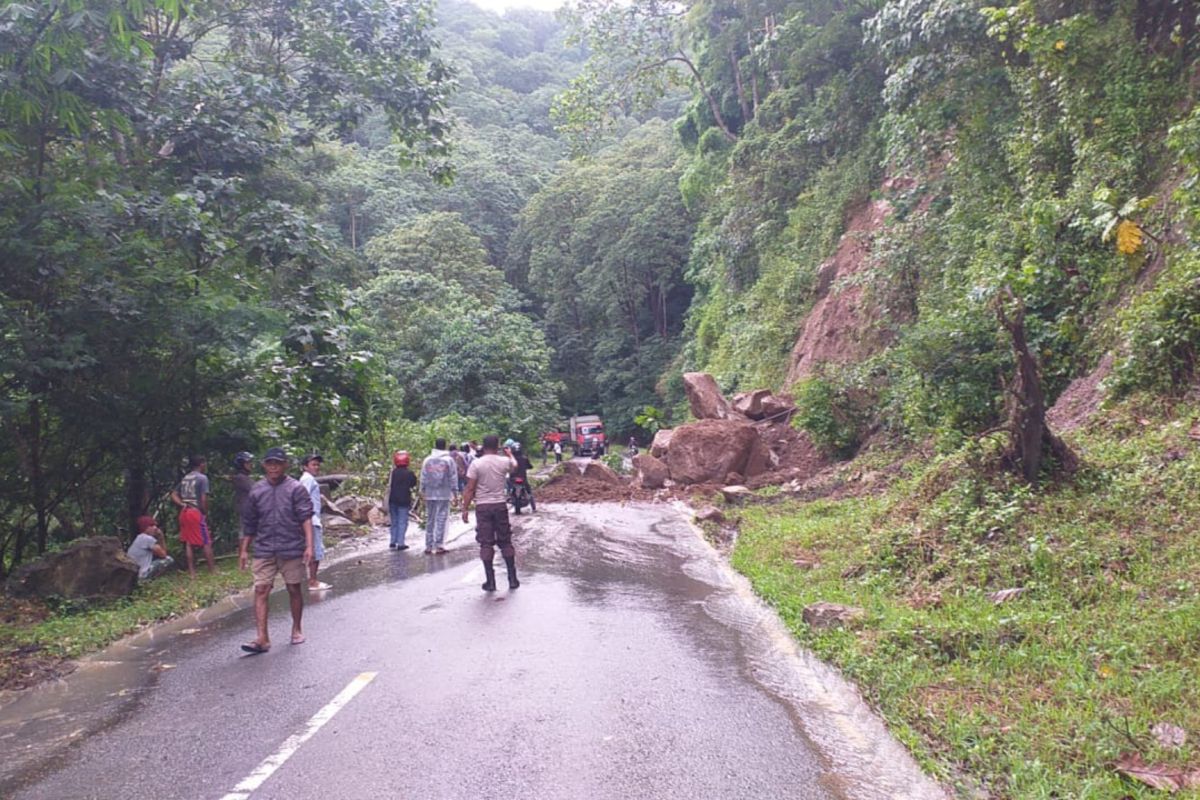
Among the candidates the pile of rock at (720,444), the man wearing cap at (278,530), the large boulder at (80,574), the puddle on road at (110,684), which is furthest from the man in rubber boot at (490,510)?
the pile of rock at (720,444)

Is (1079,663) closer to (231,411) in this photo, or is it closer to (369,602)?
(369,602)

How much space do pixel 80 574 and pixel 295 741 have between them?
6781 mm

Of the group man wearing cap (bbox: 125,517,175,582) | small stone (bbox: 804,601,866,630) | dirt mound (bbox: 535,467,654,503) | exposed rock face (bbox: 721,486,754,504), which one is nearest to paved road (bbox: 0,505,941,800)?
small stone (bbox: 804,601,866,630)

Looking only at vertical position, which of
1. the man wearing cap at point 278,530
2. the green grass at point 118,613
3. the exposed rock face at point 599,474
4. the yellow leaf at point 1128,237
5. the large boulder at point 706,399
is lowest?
the exposed rock face at point 599,474

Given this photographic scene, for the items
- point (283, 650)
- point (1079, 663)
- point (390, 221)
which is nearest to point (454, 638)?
point (283, 650)

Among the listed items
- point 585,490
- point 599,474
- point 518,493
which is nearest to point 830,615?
point 518,493

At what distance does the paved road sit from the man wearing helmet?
520cm

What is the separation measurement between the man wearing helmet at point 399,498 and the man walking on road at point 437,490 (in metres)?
0.52

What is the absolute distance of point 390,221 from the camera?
5541 centimetres

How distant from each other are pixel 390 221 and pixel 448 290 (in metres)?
14.4

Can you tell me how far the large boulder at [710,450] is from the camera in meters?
24.8

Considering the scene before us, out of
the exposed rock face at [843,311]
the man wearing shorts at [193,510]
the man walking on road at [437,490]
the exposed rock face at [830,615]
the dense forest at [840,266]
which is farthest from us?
the exposed rock face at [843,311]

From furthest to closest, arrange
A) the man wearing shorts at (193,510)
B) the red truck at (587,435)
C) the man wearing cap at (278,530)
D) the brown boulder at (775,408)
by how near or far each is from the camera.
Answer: the red truck at (587,435), the brown boulder at (775,408), the man wearing shorts at (193,510), the man wearing cap at (278,530)

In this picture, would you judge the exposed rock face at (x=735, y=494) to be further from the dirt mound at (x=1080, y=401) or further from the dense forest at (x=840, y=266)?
the dirt mound at (x=1080, y=401)
